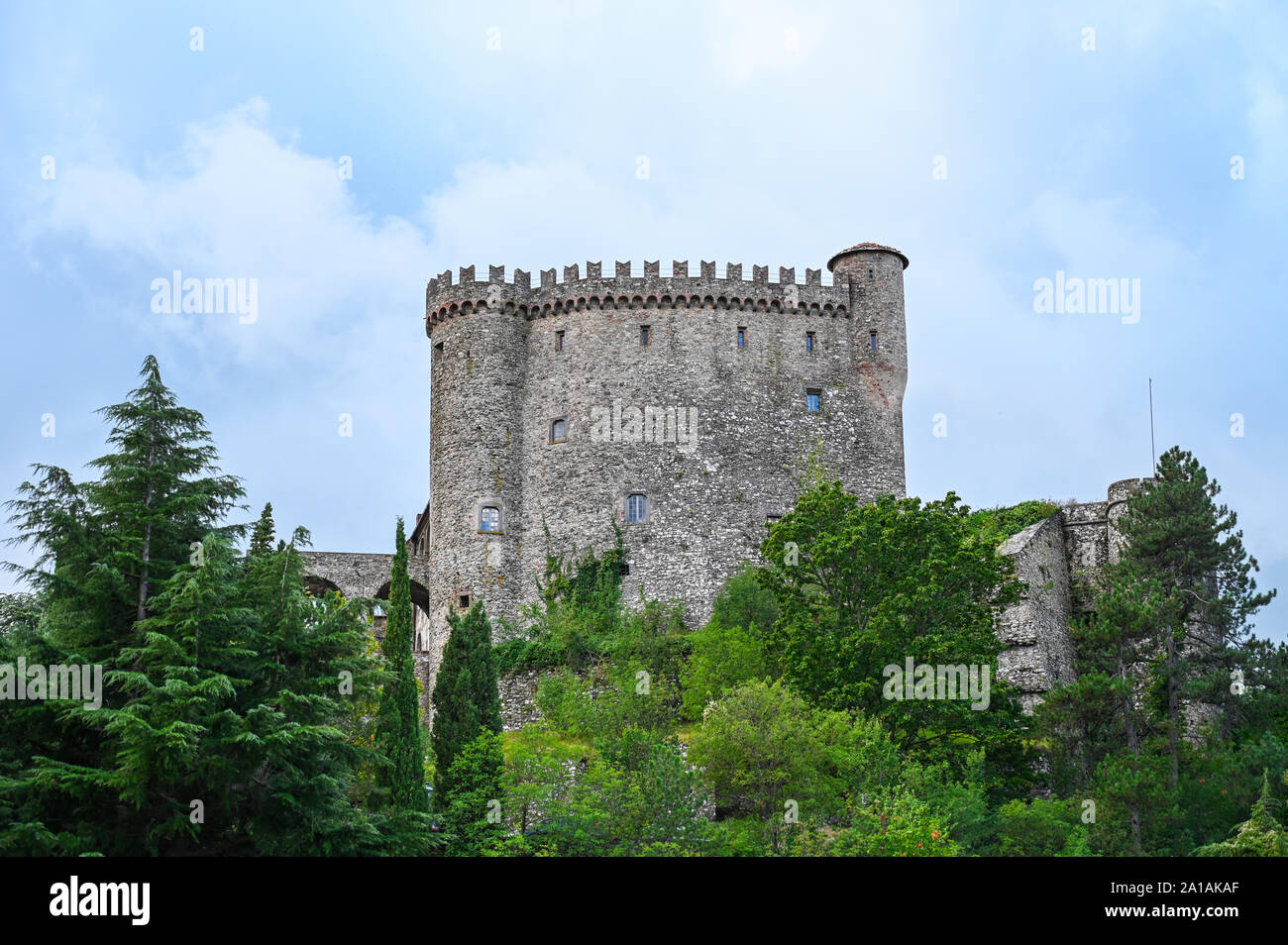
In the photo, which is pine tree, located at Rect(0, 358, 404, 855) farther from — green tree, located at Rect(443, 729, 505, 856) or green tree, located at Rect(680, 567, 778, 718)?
green tree, located at Rect(680, 567, 778, 718)

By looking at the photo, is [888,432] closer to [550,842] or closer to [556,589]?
[556,589]

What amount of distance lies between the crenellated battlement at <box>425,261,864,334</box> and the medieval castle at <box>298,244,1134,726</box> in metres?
0.06

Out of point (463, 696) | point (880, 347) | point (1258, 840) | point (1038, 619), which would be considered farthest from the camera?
point (880, 347)

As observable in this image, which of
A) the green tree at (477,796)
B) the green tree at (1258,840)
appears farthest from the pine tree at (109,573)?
the green tree at (1258,840)

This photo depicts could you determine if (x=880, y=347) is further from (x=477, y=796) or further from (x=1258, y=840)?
(x=1258, y=840)

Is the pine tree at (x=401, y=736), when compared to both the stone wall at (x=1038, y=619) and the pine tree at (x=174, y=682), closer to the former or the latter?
the pine tree at (x=174, y=682)

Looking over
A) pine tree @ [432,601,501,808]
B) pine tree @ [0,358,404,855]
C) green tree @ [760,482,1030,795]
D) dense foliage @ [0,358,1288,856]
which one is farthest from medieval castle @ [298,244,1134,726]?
pine tree @ [0,358,404,855]

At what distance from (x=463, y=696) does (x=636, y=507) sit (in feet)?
50.0

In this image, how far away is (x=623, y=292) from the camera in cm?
5669

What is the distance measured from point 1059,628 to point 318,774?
2907 cm

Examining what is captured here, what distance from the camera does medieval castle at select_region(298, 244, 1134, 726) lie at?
179ft

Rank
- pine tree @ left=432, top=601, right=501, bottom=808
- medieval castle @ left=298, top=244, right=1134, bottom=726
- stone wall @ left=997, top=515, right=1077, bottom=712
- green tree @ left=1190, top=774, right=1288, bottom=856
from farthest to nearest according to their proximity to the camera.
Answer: medieval castle @ left=298, top=244, right=1134, bottom=726, stone wall @ left=997, top=515, right=1077, bottom=712, pine tree @ left=432, top=601, right=501, bottom=808, green tree @ left=1190, top=774, right=1288, bottom=856

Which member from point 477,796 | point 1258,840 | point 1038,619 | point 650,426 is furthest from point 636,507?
point 1258,840

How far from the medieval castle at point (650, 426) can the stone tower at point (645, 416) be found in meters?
0.05
